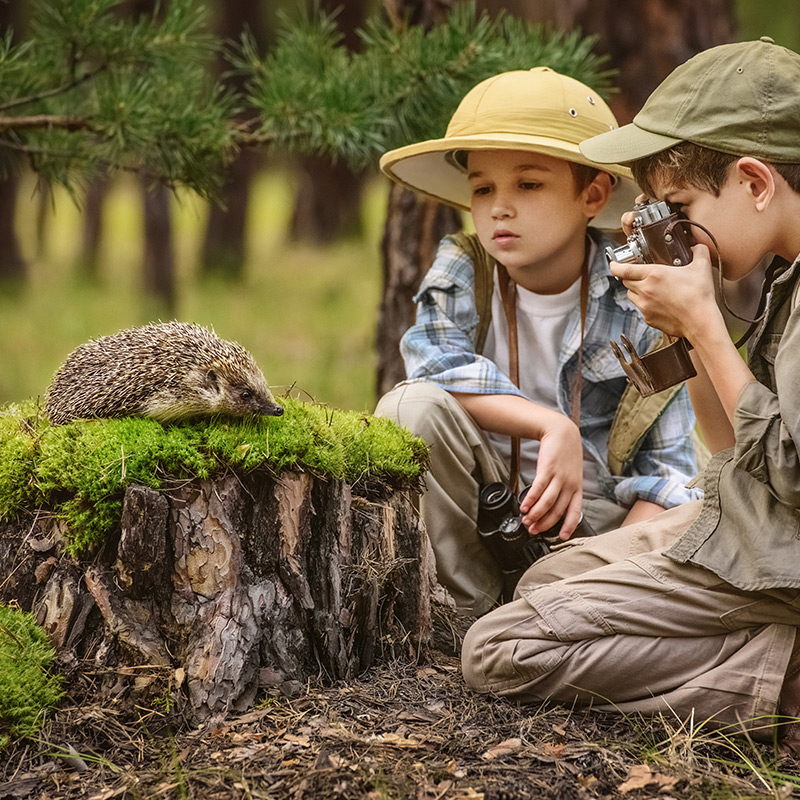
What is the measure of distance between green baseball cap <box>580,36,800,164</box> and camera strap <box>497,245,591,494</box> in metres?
1.08

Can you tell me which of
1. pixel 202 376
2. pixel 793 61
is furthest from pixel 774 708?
pixel 202 376

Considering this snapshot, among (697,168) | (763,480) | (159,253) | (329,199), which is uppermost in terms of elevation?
(329,199)

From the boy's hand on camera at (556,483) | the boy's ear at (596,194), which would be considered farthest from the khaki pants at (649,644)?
the boy's ear at (596,194)

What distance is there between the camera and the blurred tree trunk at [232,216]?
11719 mm

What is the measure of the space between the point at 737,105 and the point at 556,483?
49.1 inches

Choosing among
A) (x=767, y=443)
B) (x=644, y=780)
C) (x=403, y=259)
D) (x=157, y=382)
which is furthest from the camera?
(x=403, y=259)

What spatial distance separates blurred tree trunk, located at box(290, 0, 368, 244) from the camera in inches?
460

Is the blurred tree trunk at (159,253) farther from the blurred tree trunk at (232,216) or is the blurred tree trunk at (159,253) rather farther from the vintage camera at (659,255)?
the vintage camera at (659,255)

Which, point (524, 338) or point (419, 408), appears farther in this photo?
point (524, 338)

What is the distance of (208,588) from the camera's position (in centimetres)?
236

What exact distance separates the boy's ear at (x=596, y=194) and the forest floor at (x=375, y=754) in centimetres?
185

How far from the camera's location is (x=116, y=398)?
8.77 feet

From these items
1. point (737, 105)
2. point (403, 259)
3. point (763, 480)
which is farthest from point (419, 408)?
point (403, 259)

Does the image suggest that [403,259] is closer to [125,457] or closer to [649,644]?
[125,457]
